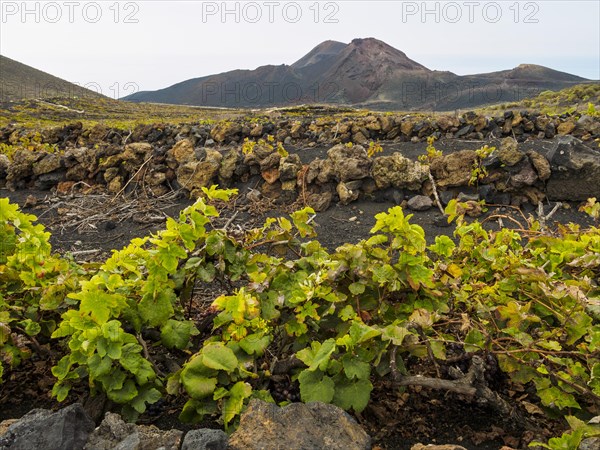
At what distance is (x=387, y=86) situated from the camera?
160 metres

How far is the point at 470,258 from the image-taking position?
266 centimetres

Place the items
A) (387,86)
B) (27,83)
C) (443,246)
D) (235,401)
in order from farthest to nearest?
→ (387,86) → (27,83) → (443,246) → (235,401)

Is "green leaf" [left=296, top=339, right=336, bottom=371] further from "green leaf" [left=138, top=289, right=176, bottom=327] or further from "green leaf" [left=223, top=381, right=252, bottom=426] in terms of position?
"green leaf" [left=138, top=289, right=176, bottom=327]

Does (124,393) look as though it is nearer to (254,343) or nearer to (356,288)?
(254,343)

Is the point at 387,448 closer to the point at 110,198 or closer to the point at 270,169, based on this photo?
the point at 270,169

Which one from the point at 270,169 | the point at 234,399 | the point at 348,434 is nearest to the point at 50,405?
the point at 234,399

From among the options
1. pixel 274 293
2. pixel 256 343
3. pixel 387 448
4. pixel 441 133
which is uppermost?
pixel 441 133

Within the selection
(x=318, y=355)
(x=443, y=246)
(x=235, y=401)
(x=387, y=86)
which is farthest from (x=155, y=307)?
(x=387, y=86)

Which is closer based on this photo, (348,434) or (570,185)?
(348,434)

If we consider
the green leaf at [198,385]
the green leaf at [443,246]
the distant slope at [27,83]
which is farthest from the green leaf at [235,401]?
the distant slope at [27,83]

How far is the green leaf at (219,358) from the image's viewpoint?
162 cm

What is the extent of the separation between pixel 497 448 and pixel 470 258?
112 centimetres

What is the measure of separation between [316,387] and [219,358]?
14.3 inches

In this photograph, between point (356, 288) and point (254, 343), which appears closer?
point (254, 343)
